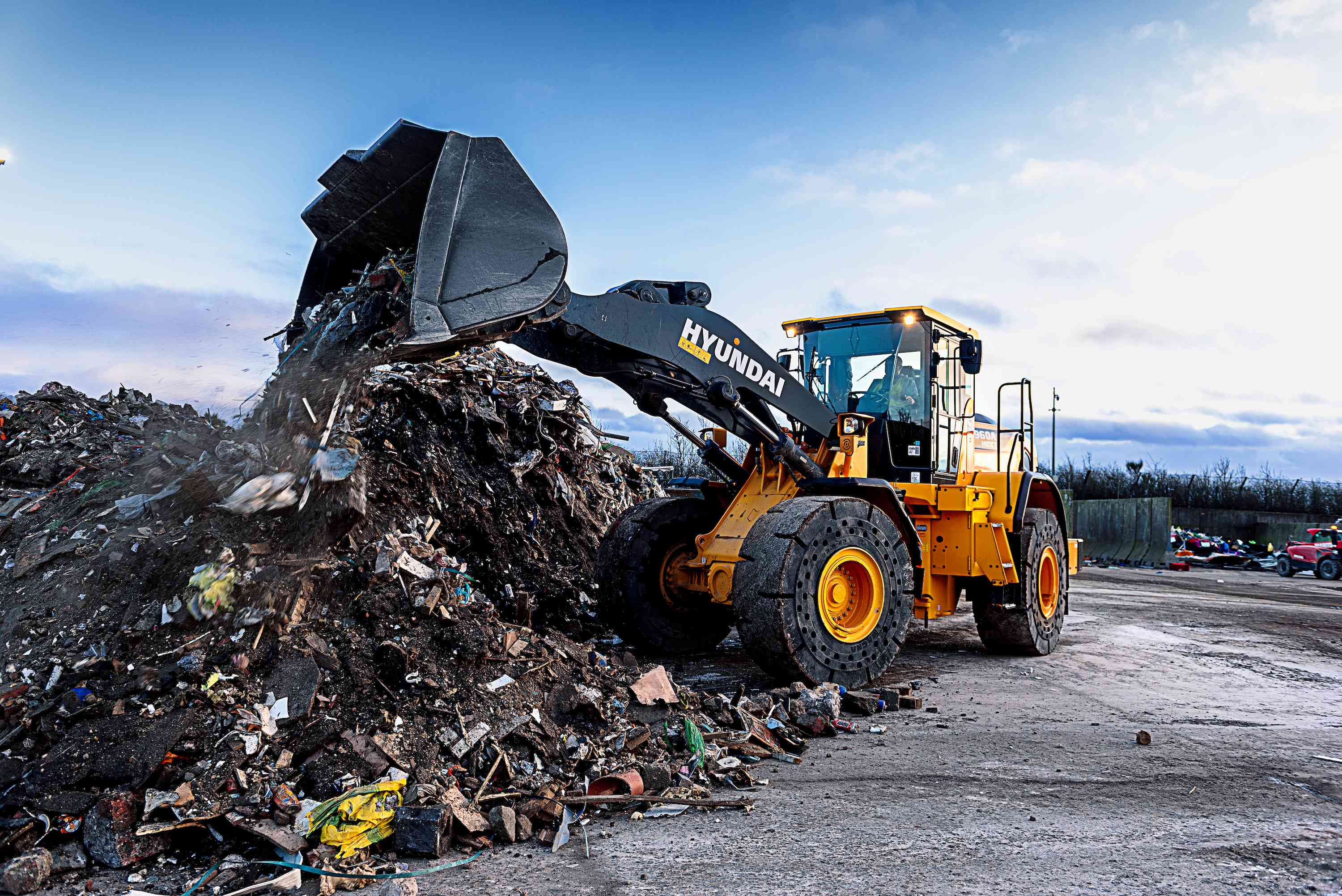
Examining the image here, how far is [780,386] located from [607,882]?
4662mm

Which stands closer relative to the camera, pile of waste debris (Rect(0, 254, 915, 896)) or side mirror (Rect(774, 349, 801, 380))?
pile of waste debris (Rect(0, 254, 915, 896))

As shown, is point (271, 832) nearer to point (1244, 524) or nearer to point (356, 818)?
point (356, 818)

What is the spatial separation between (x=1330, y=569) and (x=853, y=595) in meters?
23.2

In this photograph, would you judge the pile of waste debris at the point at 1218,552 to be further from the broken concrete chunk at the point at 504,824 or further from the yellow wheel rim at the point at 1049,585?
the broken concrete chunk at the point at 504,824

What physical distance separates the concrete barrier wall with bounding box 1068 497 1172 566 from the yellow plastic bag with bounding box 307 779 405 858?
1087 inches

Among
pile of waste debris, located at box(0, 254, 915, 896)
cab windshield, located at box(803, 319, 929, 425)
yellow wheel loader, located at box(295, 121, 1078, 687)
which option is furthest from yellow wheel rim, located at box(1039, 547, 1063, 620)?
pile of waste debris, located at box(0, 254, 915, 896)

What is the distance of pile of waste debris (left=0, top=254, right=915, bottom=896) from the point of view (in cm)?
396

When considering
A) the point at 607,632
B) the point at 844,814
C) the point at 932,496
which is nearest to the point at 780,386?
the point at 932,496

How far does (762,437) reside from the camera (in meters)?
7.53

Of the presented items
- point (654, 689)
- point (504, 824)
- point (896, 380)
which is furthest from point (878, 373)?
point (504, 824)

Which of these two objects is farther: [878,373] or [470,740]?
[878,373]

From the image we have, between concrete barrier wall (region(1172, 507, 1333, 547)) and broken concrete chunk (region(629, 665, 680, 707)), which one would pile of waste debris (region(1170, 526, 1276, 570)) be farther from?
broken concrete chunk (region(629, 665, 680, 707))

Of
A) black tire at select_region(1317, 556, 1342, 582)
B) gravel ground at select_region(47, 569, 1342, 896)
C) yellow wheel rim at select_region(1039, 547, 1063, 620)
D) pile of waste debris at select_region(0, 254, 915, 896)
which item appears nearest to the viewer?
gravel ground at select_region(47, 569, 1342, 896)

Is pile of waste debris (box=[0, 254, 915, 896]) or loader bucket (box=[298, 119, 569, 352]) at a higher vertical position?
loader bucket (box=[298, 119, 569, 352])
